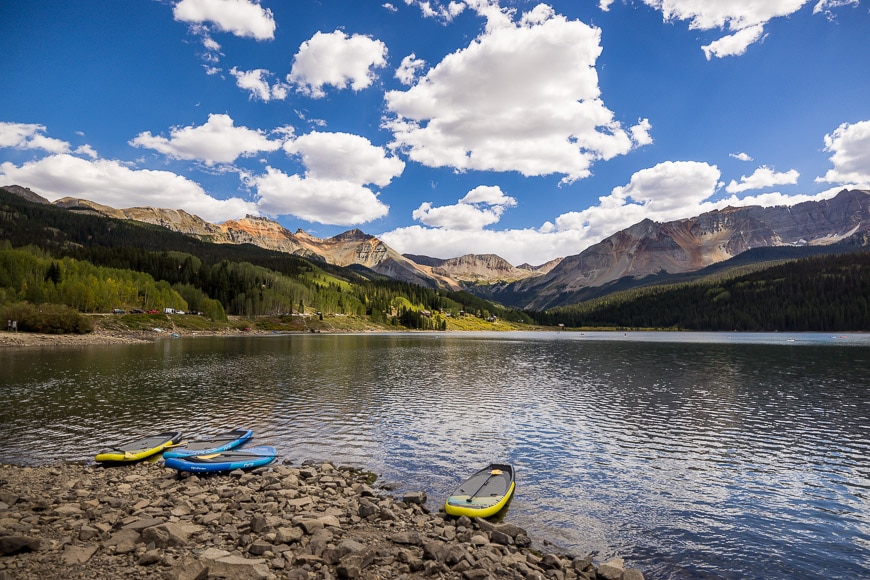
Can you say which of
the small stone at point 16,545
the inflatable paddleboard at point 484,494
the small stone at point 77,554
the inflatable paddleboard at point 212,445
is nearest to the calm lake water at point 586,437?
the inflatable paddleboard at point 484,494

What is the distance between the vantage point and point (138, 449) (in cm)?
3044

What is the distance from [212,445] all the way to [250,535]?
53.2 ft

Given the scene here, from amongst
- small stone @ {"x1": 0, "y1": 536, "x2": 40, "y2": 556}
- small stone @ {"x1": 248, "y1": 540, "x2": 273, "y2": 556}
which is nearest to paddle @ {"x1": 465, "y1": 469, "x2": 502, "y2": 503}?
small stone @ {"x1": 248, "y1": 540, "x2": 273, "y2": 556}

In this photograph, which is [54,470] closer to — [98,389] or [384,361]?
[98,389]

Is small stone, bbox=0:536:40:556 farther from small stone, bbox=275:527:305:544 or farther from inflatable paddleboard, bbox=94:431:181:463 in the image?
inflatable paddleboard, bbox=94:431:181:463

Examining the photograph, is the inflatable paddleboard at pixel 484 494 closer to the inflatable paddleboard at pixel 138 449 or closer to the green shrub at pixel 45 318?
the inflatable paddleboard at pixel 138 449

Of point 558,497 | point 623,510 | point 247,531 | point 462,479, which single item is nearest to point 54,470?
point 247,531

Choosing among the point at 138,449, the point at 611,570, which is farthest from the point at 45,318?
the point at 611,570

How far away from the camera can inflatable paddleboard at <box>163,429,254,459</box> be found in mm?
28984

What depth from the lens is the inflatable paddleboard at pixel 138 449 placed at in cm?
2911

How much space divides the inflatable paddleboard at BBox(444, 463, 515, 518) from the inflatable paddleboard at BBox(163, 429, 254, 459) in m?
17.1

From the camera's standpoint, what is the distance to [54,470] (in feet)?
88.8

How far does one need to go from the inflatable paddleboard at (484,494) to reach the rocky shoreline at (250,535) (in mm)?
652

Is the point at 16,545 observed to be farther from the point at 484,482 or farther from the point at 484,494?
the point at 484,482
